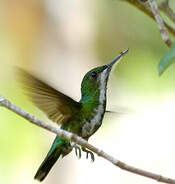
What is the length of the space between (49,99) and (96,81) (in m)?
0.55

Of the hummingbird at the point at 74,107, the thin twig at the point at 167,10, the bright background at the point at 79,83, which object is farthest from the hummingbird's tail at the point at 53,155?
the bright background at the point at 79,83

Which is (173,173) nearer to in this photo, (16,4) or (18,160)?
(18,160)

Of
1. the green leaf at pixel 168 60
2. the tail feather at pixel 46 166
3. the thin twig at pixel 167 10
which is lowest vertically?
the tail feather at pixel 46 166

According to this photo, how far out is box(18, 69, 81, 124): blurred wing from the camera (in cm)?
277

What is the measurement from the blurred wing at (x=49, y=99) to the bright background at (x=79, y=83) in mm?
2478

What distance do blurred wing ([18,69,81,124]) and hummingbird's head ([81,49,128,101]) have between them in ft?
0.60

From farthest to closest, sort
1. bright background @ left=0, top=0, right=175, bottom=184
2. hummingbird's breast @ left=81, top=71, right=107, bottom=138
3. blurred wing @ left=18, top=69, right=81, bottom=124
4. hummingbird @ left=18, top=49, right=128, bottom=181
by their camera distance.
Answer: bright background @ left=0, top=0, right=175, bottom=184
hummingbird's breast @ left=81, top=71, right=107, bottom=138
hummingbird @ left=18, top=49, right=128, bottom=181
blurred wing @ left=18, top=69, right=81, bottom=124

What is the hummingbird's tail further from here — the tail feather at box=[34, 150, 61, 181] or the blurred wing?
the blurred wing

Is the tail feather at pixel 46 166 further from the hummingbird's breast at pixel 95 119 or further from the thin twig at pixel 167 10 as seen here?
the thin twig at pixel 167 10

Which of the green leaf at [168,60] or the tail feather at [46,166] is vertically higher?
the green leaf at [168,60]

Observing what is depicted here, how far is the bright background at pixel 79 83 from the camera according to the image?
5.98 m

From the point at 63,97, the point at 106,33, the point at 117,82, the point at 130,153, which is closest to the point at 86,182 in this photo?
the point at 130,153

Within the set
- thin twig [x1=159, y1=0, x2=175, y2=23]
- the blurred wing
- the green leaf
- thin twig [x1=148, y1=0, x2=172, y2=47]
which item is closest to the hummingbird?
the blurred wing

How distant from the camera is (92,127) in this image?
3.29 meters
